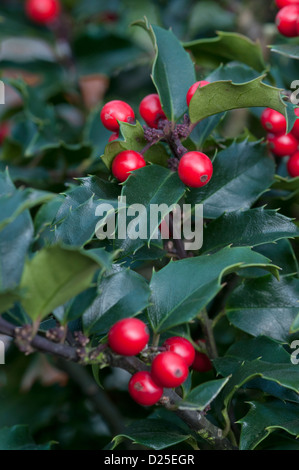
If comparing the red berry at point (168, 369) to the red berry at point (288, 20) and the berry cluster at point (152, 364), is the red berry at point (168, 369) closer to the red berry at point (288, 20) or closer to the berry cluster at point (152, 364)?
the berry cluster at point (152, 364)

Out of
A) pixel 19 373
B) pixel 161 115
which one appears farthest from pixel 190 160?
pixel 19 373

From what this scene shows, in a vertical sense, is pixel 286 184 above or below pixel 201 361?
above

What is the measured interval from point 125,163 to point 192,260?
0.50 ft

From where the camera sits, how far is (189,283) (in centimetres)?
68

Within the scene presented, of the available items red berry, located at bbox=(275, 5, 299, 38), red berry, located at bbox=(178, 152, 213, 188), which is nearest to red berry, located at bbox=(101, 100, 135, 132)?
red berry, located at bbox=(178, 152, 213, 188)

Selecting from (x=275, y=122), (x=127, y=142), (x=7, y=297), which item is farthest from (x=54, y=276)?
(x=275, y=122)

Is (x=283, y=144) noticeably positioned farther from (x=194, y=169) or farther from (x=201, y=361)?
(x=201, y=361)

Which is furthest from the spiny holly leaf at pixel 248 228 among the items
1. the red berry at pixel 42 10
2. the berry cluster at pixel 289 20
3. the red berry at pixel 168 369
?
the red berry at pixel 42 10

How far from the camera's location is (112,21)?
191 cm

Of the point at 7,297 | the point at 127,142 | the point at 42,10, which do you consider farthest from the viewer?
the point at 42,10

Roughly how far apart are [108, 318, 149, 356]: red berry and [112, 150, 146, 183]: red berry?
0.21 meters

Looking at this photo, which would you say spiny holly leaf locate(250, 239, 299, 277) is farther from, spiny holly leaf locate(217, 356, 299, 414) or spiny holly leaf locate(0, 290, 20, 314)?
spiny holly leaf locate(0, 290, 20, 314)

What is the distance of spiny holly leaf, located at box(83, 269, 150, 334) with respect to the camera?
0.65 metres
